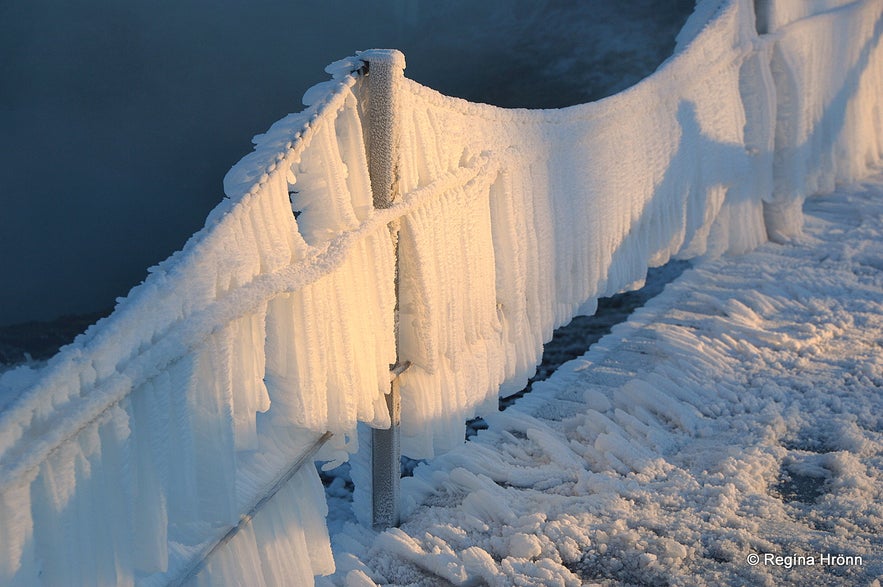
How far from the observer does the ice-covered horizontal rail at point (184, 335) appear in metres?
0.85

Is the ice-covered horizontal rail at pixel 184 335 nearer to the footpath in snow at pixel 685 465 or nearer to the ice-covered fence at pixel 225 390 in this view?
the ice-covered fence at pixel 225 390

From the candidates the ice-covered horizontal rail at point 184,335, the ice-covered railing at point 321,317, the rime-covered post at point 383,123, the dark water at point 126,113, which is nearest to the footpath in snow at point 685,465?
the ice-covered railing at point 321,317

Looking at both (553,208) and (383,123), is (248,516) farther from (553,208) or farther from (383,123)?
(553,208)

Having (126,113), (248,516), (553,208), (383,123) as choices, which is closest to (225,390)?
(248,516)

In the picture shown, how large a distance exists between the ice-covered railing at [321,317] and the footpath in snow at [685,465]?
207 millimetres

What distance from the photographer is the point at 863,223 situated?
10.9 feet

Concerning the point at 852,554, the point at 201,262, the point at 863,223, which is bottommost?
the point at 852,554

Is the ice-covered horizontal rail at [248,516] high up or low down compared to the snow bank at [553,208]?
down

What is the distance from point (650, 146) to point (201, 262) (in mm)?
1686

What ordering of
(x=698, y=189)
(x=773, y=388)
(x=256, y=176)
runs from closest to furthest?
1. (x=256, y=176)
2. (x=773, y=388)
3. (x=698, y=189)

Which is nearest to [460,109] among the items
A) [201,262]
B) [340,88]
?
[340,88]

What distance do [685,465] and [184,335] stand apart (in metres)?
1.30

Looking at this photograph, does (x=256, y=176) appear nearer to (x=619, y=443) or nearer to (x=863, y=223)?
(x=619, y=443)

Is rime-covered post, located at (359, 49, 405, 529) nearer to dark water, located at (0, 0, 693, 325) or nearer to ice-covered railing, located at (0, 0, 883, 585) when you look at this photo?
ice-covered railing, located at (0, 0, 883, 585)
